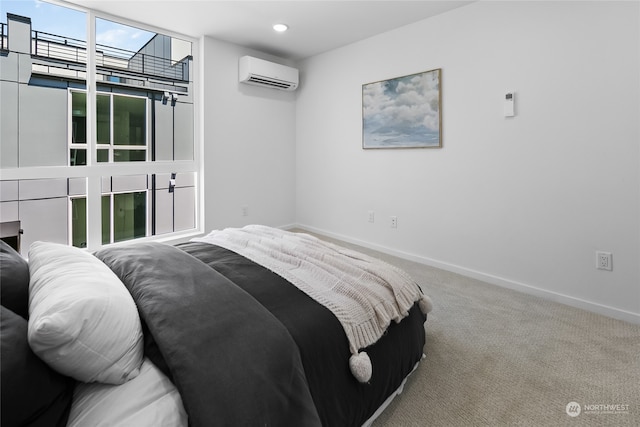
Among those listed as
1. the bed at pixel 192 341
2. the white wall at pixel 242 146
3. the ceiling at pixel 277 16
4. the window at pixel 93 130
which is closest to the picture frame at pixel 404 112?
the ceiling at pixel 277 16

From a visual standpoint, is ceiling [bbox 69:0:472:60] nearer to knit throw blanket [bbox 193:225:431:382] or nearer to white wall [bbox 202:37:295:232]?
white wall [bbox 202:37:295:232]

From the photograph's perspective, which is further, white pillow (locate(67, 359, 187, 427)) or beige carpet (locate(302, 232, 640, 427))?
beige carpet (locate(302, 232, 640, 427))

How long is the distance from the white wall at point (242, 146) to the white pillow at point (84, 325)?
3155 mm

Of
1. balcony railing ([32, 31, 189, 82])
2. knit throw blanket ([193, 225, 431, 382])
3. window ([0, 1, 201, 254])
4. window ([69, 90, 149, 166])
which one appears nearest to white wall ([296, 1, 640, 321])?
knit throw blanket ([193, 225, 431, 382])

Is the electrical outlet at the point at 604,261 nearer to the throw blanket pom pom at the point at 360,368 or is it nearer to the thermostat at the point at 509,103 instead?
the thermostat at the point at 509,103

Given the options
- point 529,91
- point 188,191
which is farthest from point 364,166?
point 188,191

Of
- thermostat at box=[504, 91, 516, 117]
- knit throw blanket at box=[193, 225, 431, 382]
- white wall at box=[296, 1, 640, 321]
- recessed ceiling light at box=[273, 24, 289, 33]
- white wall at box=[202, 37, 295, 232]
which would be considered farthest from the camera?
white wall at box=[202, 37, 295, 232]

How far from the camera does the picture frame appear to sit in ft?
11.0

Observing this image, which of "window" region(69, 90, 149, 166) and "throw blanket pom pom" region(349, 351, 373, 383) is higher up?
Result: "window" region(69, 90, 149, 166)

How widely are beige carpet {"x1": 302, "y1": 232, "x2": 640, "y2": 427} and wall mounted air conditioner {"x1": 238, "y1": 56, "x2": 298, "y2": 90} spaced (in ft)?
10.8

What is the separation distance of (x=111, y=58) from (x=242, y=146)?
1620 mm

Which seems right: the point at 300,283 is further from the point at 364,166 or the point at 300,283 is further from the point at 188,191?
the point at 188,191

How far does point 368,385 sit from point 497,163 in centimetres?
239

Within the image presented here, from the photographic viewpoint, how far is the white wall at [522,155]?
92.9 inches
